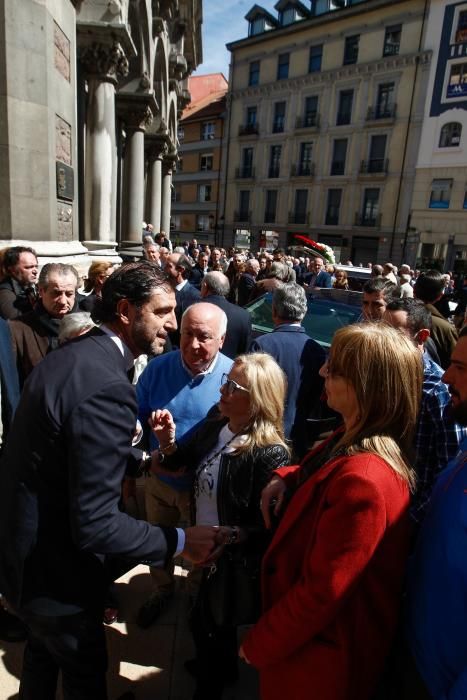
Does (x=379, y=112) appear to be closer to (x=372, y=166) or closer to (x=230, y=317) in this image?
(x=372, y=166)

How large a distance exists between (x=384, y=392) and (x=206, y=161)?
41382 millimetres

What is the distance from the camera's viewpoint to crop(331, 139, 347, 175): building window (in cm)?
3102

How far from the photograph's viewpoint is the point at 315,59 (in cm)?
3164

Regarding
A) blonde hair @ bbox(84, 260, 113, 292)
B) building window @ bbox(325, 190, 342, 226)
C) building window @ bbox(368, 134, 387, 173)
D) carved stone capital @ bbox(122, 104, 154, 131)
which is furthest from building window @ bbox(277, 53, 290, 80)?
blonde hair @ bbox(84, 260, 113, 292)

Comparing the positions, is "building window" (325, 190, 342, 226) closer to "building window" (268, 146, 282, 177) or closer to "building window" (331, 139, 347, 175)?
"building window" (331, 139, 347, 175)

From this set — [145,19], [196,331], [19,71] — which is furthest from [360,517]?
[145,19]

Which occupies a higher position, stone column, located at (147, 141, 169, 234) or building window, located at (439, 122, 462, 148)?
building window, located at (439, 122, 462, 148)

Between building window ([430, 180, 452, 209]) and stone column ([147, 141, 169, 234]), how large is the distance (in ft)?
66.4

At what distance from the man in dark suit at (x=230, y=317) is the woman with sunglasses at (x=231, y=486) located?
1.97 metres

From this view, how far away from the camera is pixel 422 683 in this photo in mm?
1244

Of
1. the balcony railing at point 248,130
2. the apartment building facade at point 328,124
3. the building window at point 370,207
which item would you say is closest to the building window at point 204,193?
the apartment building facade at point 328,124

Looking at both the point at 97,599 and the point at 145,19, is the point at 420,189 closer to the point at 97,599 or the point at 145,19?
the point at 145,19

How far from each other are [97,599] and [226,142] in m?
39.9

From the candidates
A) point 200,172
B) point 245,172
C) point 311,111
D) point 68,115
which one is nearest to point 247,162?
point 245,172
